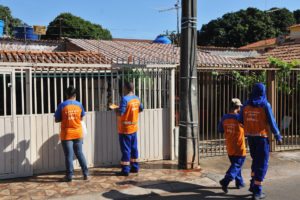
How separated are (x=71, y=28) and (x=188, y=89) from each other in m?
33.1

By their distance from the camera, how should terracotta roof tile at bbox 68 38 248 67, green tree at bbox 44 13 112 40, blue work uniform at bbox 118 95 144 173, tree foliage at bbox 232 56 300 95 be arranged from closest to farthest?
blue work uniform at bbox 118 95 144 173
tree foliage at bbox 232 56 300 95
terracotta roof tile at bbox 68 38 248 67
green tree at bbox 44 13 112 40

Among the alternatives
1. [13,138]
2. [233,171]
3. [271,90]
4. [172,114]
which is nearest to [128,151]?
[172,114]

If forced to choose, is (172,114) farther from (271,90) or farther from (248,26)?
(248,26)

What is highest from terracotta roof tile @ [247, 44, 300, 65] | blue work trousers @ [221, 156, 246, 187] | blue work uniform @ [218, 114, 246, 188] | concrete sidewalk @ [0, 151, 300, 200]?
terracotta roof tile @ [247, 44, 300, 65]

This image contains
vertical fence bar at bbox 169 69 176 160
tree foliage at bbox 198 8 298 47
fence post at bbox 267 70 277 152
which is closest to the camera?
vertical fence bar at bbox 169 69 176 160

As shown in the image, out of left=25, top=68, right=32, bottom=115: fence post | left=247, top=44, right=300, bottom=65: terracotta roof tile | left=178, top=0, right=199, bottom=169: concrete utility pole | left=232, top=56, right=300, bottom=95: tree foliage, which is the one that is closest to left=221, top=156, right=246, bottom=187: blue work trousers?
left=178, top=0, right=199, bottom=169: concrete utility pole

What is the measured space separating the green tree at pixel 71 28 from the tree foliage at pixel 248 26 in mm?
14727

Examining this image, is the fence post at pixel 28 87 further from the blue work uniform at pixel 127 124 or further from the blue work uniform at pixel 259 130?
the blue work uniform at pixel 259 130

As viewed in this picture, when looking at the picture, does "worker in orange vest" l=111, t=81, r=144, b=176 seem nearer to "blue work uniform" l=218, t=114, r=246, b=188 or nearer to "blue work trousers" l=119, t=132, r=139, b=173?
"blue work trousers" l=119, t=132, r=139, b=173

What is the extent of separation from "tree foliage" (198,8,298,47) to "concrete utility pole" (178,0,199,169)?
3391 centimetres

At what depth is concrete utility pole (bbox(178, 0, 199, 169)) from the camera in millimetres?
6207

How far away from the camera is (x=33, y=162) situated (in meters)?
5.99

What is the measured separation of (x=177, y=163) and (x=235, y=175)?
1.99 m

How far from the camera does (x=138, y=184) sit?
5.53m
